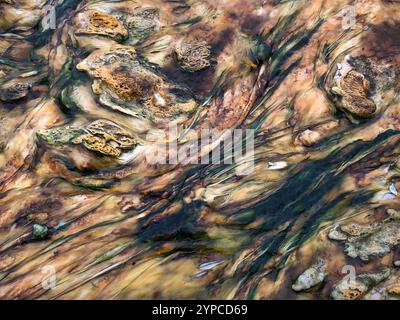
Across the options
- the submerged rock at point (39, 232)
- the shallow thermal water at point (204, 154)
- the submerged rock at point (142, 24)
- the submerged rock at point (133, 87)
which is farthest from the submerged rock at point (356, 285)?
the submerged rock at point (142, 24)

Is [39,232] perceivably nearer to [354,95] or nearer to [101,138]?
[101,138]

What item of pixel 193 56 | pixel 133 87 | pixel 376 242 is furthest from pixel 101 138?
pixel 376 242

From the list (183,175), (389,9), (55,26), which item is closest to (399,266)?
(183,175)

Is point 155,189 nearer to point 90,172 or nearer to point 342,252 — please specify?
point 90,172

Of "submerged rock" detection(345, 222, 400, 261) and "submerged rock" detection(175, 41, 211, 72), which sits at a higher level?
"submerged rock" detection(175, 41, 211, 72)

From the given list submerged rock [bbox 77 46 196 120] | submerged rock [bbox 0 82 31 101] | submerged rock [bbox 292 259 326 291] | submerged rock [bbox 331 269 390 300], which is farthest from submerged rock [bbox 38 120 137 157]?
submerged rock [bbox 331 269 390 300]

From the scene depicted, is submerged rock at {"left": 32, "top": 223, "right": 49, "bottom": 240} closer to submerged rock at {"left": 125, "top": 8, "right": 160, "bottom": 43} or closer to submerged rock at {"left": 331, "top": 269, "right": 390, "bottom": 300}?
submerged rock at {"left": 125, "top": 8, "right": 160, "bottom": 43}
